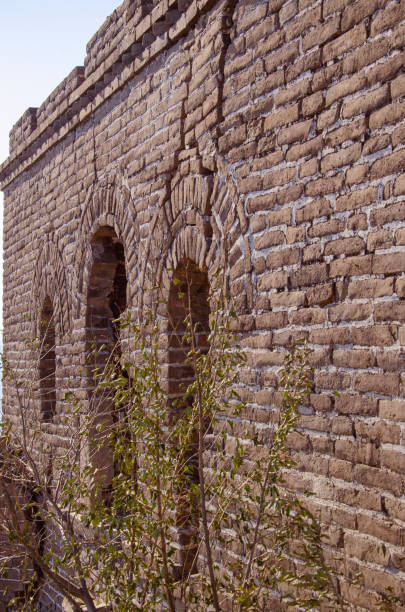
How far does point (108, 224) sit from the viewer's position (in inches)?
223

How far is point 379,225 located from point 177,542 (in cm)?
249

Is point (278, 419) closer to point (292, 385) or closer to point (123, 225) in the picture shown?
point (292, 385)

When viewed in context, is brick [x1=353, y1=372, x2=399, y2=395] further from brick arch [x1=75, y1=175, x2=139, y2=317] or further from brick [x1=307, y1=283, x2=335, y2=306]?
brick arch [x1=75, y1=175, x2=139, y2=317]

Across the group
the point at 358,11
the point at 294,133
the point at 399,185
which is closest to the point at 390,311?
the point at 399,185

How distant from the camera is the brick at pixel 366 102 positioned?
2.77 metres

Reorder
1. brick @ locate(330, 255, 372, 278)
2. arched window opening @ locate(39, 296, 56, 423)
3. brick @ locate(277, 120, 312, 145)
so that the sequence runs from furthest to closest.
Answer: arched window opening @ locate(39, 296, 56, 423) → brick @ locate(277, 120, 312, 145) → brick @ locate(330, 255, 372, 278)

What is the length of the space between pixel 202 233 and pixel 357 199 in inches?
53.5

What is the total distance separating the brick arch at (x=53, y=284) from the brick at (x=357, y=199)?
410cm

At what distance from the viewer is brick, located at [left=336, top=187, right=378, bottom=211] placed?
2.82m

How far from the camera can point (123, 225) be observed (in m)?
5.32

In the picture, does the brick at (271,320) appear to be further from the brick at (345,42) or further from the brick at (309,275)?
the brick at (345,42)

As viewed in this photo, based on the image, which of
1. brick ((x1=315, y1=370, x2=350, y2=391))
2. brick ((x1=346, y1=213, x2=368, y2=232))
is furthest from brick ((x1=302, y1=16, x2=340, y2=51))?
brick ((x1=315, y1=370, x2=350, y2=391))

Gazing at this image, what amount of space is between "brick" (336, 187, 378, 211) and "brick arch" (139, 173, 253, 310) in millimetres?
749

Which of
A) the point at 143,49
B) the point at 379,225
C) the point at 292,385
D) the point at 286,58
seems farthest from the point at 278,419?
the point at 143,49
